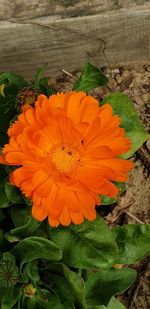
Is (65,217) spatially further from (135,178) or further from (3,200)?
(135,178)

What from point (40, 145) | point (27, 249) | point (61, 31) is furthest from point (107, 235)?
point (61, 31)

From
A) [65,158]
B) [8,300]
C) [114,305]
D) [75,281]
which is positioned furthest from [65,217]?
[114,305]

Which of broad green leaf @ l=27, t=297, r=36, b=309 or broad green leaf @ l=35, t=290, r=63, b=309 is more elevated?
broad green leaf @ l=27, t=297, r=36, b=309

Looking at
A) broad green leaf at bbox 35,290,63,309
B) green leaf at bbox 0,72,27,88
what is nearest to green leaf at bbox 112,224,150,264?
broad green leaf at bbox 35,290,63,309

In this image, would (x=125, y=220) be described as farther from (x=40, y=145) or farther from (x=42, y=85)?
(x=40, y=145)

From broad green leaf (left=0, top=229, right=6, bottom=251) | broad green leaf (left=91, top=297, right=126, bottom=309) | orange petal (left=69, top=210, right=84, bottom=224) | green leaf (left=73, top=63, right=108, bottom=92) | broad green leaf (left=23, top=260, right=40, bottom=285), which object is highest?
green leaf (left=73, top=63, right=108, bottom=92)

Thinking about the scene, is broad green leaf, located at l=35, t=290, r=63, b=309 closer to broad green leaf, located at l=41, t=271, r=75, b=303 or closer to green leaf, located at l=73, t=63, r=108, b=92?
broad green leaf, located at l=41, t=271, r=75, b=303

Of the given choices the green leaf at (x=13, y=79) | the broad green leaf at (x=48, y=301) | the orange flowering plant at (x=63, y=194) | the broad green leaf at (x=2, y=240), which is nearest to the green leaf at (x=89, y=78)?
the orange flowering plant at (x=63, y=194)

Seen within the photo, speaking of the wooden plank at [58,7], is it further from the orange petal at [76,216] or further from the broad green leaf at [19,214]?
the orange petal at [76,216]
